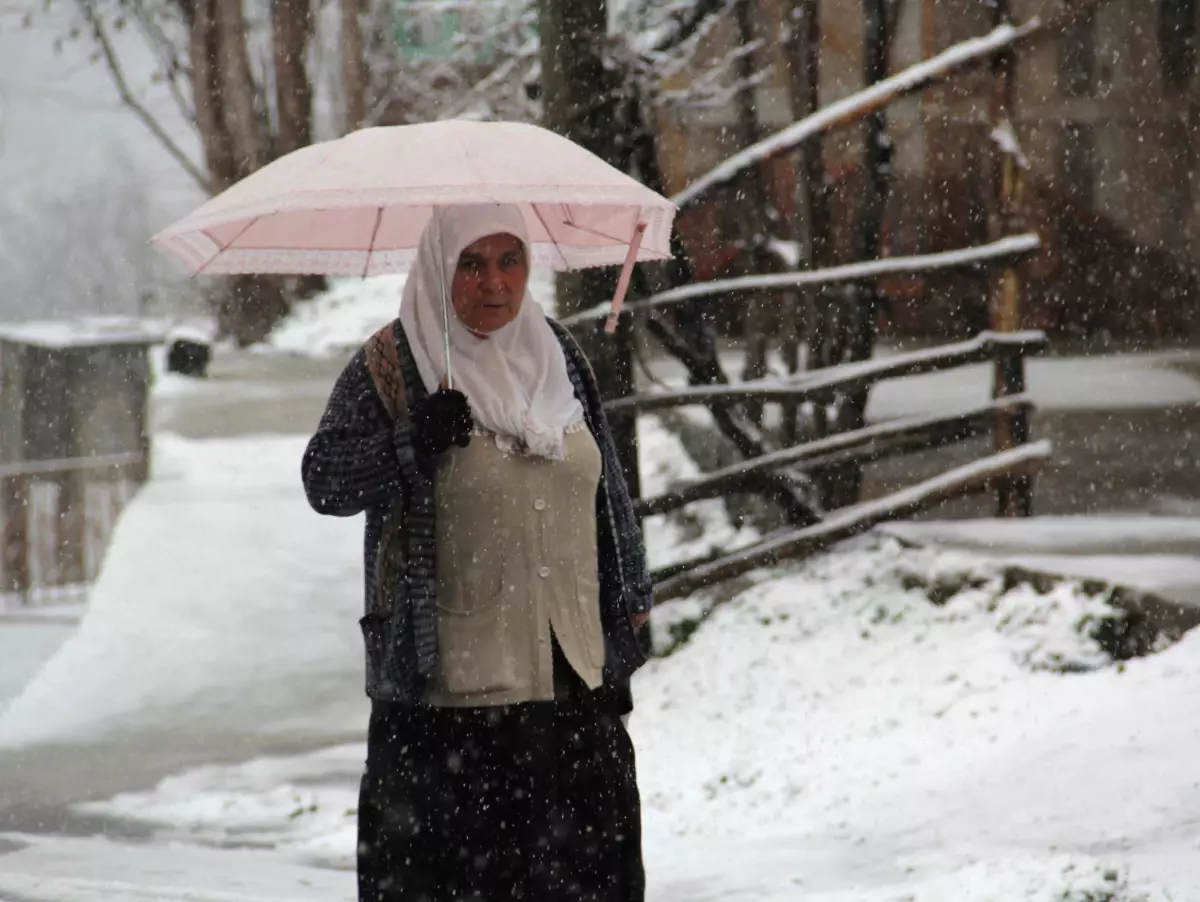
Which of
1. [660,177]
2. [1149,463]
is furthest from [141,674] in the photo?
[1149,463]

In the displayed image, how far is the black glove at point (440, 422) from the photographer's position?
345cm

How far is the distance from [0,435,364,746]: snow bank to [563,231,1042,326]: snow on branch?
2454 millimetres

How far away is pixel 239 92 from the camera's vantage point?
22.5 meters

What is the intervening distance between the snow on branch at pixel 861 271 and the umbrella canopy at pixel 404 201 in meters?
3.71

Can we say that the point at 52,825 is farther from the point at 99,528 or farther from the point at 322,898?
the point at 99,528

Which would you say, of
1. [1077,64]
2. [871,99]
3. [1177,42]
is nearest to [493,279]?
[871,99]

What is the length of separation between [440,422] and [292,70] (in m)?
19.8

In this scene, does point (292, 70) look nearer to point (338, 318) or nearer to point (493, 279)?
point (338, 318)

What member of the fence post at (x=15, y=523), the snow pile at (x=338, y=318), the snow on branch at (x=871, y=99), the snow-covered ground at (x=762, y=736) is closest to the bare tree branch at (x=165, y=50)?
the snow pile at (x=338, y=318)

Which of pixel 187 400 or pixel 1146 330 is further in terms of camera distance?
pixel 1146 330

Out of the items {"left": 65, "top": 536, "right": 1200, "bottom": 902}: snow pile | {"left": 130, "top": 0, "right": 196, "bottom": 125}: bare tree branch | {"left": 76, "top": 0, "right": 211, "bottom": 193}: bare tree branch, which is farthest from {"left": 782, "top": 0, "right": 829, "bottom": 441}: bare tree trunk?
{"left": 130, "top": 0, "right": 196, "bottom": 125}: bare tree branch

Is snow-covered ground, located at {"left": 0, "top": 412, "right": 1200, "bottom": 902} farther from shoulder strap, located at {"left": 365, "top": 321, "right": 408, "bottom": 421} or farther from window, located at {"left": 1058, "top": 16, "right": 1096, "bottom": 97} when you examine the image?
window, located at {"left": 1058, "top": 16, "right": 1096, "bottom": 97}

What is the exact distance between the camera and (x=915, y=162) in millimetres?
21578

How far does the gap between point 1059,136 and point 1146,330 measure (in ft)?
12.2
